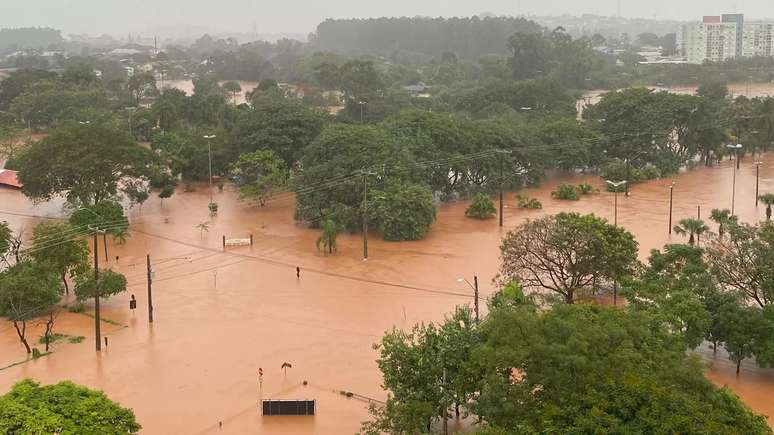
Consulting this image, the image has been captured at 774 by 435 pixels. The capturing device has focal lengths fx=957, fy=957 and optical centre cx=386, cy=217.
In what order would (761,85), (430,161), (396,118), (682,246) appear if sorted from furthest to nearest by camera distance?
(761,85) → (396,118) → (430,161) → (682,246)

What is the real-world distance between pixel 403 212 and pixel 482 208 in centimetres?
521

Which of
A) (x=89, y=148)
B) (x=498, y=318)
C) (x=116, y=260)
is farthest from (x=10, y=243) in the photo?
(x=498, y=318)

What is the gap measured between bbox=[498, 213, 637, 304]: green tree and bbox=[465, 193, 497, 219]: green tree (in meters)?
12.2

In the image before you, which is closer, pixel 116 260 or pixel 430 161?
pixel 116 260

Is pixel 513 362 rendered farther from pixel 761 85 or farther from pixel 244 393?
pixel 761 85

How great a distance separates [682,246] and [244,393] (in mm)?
11037

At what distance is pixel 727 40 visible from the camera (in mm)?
123312

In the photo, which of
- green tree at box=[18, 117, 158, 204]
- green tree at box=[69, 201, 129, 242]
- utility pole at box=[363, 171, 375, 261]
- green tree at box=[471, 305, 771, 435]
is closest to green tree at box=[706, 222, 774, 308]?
green tree at box=[471, 305, 771, 435]

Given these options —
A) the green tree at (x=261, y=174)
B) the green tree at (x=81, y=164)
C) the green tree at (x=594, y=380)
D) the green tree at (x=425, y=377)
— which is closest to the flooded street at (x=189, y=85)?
the green tree at (x=261, y=174)

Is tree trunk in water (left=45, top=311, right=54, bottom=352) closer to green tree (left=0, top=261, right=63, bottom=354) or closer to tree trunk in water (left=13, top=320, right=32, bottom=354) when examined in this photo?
tree trunk in water (left=13, top=320, right=32, bottom=354)

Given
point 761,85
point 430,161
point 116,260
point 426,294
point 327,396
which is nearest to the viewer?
point 327,396

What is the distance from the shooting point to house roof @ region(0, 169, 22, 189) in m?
46.3

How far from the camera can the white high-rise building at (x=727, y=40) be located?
122 meters

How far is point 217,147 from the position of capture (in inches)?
1815
